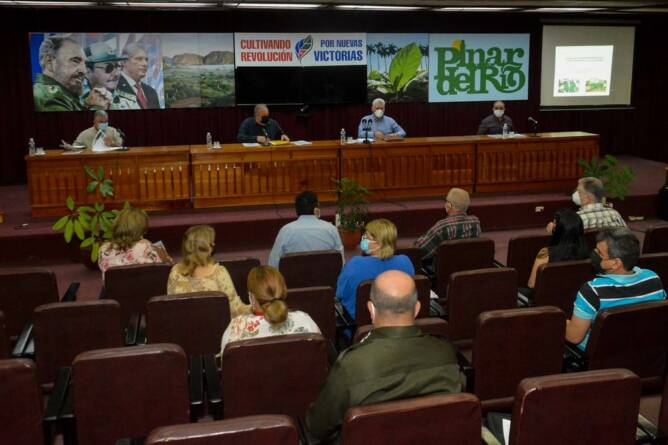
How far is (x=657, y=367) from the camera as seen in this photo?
11.0 ft

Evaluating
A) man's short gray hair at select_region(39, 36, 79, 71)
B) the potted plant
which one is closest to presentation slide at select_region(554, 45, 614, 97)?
the potted plant

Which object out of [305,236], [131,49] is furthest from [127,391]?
[131,49]

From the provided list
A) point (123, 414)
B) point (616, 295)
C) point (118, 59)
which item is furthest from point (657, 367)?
point (118, 59)

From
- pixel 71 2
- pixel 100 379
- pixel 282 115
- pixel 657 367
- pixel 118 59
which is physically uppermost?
pixel 71 2

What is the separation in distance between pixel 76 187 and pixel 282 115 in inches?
183

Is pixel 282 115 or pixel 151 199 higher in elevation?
pixel 282 115

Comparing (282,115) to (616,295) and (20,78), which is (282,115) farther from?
(616,295)

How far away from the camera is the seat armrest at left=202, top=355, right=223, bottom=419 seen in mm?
2781

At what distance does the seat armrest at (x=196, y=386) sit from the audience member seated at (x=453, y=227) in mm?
2394

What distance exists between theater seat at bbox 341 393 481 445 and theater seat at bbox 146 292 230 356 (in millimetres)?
1537

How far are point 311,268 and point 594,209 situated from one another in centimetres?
231

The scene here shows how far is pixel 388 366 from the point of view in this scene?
219cm

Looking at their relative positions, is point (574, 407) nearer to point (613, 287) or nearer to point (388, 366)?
point (388, 366)

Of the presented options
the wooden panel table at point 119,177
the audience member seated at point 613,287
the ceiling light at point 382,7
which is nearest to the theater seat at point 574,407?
the audience member seated at point 613,287
